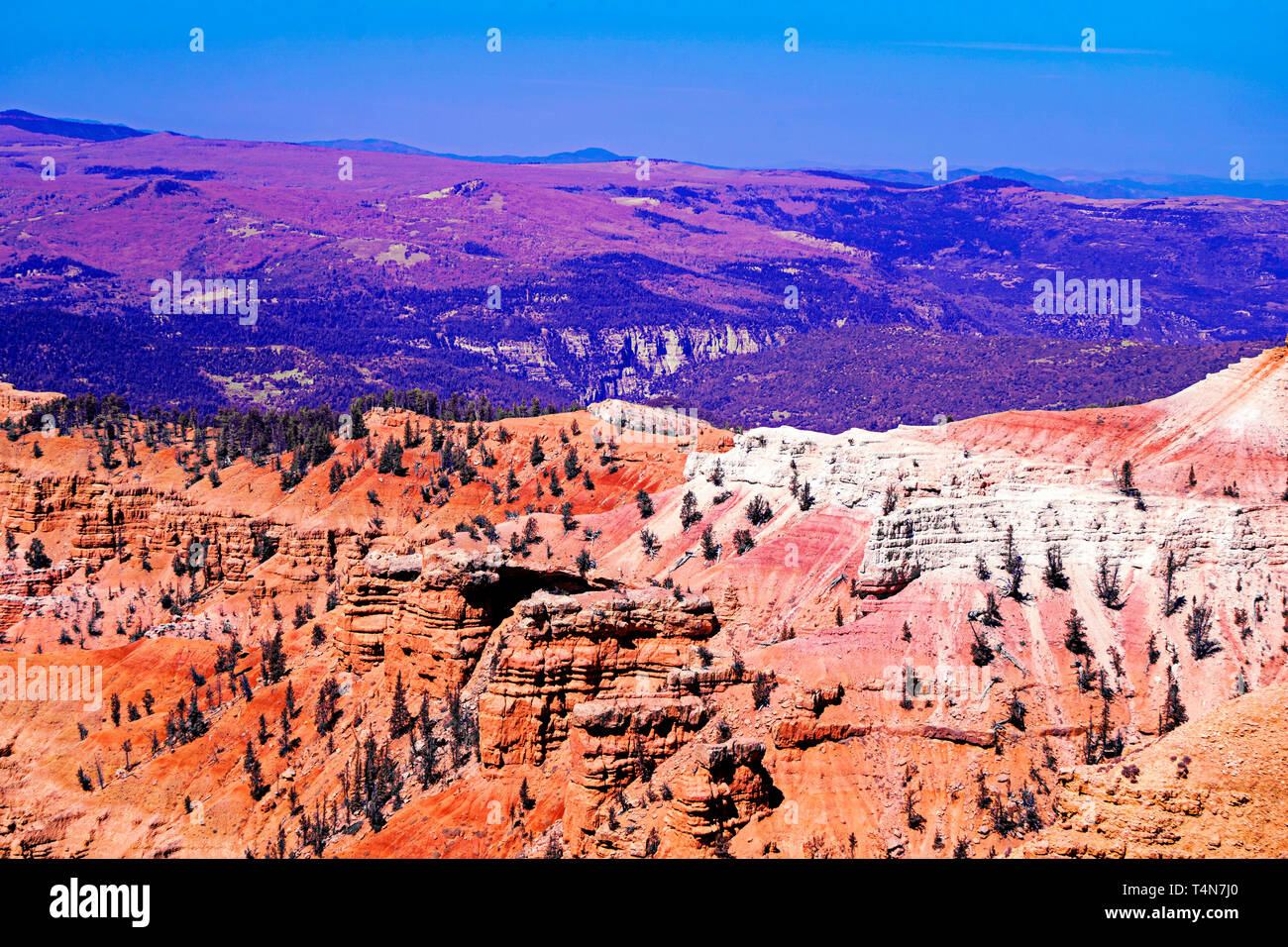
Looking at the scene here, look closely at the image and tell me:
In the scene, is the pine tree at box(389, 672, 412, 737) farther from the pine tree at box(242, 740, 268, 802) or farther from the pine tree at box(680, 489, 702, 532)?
the pine tree at box(680, 489, 702, 532)

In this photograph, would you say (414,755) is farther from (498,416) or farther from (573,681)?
(498,416)

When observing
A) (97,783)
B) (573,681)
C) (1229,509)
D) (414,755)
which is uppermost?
(1229,509)

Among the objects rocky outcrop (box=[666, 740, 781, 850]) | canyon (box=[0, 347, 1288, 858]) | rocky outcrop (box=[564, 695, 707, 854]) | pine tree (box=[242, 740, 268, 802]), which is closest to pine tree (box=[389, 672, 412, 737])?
canyon (box=[0, 347, 1288, 858])

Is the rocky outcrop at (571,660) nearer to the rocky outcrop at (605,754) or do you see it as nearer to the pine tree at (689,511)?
the rocky outcrop at (605,754)

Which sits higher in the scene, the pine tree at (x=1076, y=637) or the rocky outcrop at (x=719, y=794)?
the pine tree at (x=1076, y=637)

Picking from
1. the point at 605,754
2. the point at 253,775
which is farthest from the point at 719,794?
the point at 253,775

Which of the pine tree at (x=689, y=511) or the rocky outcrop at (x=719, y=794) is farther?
the pine tree at (x=689, y=511)

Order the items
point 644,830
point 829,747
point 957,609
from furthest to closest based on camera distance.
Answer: point 957,609 → point 829,747 → point 644,830

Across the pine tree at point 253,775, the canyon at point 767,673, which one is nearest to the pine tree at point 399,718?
the canyon at point 767,673

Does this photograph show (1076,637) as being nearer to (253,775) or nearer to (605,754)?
(605,754)

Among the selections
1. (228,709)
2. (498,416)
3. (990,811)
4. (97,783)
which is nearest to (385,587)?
(228,709)
